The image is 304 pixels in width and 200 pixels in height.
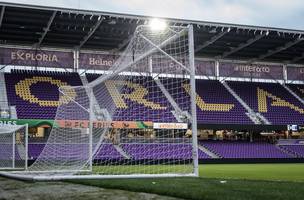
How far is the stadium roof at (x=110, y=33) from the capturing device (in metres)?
33.9

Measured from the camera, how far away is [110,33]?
38.0m

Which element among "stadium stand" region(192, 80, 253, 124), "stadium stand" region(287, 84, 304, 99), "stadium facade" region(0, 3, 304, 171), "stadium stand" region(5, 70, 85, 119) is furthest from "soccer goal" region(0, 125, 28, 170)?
"stadium stand" region(287, 84, 304, 99)

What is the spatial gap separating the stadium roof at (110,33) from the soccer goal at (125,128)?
511 cm

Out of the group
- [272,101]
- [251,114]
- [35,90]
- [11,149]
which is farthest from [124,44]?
[272,101]

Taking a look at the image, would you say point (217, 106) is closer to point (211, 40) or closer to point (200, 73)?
point (200, 73)

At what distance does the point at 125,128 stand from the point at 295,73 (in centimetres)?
2472

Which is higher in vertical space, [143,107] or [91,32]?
[91,32]

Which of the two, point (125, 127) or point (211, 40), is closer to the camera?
point (125, 127)

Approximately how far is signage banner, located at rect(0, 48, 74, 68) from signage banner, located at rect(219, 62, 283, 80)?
1503 centimetres

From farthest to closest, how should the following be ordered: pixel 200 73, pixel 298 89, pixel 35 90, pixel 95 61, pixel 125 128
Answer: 1. pixel 298 89
2. pixel 200 73
3. pixel 95 61
4. pixel 35 90
5. pixel 125 128

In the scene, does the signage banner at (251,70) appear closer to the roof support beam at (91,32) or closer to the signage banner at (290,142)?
the signage banner at (290,142)

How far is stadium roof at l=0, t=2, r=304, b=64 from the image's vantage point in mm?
33875

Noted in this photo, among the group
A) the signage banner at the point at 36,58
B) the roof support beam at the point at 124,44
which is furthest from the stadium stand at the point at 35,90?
the roof support beam at the point at 124,44

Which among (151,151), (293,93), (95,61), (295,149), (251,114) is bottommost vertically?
(295,149)
